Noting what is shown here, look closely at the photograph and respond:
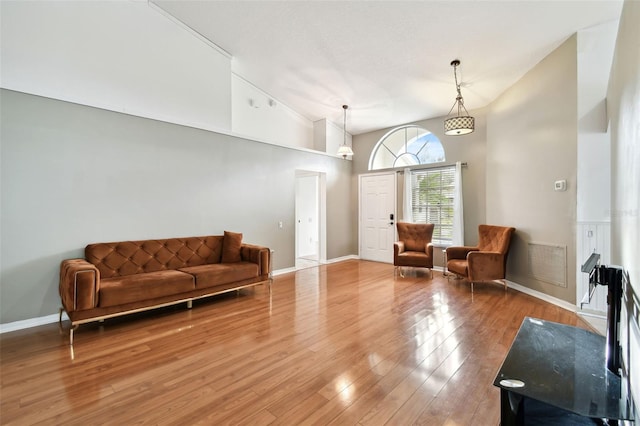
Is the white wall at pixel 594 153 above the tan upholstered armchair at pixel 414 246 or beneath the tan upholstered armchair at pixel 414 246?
above

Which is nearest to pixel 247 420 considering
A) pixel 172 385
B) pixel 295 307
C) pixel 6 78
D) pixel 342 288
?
pixel 172 385

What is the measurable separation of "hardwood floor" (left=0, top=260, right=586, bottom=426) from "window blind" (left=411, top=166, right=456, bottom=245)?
2.23 metres

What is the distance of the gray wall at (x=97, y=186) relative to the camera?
303 centimetres

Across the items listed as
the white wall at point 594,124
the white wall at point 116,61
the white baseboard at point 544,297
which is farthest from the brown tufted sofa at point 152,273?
the white wall at point 594,124

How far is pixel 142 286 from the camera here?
3219mm

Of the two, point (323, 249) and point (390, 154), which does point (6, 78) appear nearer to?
point (323, 249)

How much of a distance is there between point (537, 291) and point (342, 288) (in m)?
2.87

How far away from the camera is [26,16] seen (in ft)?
10.00

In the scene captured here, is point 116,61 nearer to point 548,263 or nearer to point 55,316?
point 55,316

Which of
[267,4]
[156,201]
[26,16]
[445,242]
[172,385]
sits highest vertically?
[267,4]

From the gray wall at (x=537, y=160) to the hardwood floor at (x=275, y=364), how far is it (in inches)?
35.7

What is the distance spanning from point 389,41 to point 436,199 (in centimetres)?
346

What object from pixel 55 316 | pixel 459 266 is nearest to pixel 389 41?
pixel 459 266

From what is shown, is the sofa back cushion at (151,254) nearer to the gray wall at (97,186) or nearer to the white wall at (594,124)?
the gray wall at (97,186)
